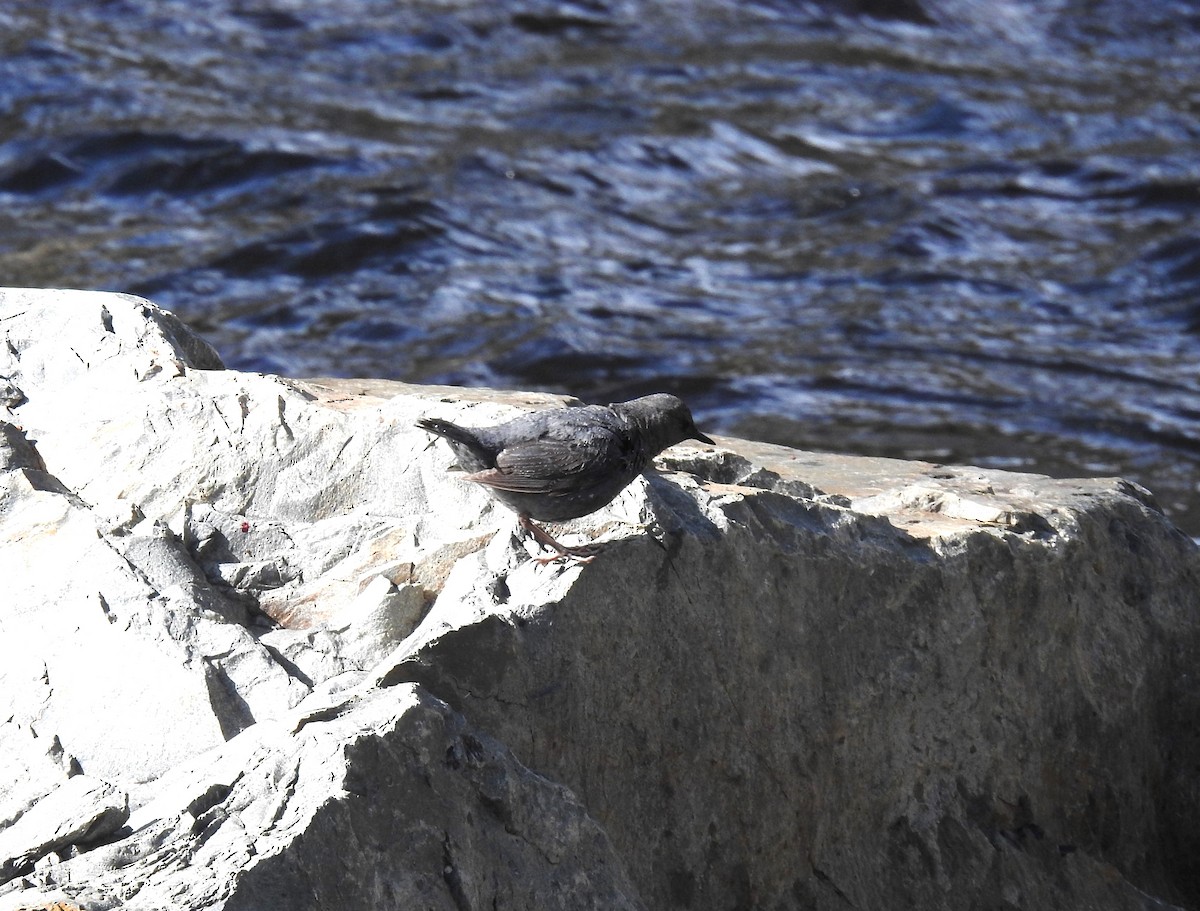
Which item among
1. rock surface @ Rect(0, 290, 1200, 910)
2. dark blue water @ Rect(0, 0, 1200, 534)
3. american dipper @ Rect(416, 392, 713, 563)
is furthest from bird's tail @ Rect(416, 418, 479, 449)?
dark blue water @ Rect(0, 0, 1200, 534)

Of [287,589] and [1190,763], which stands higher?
[287,589]

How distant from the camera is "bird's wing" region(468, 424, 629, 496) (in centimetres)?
375

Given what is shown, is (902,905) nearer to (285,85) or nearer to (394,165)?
(394,165)

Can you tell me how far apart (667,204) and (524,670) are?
854 centimetres

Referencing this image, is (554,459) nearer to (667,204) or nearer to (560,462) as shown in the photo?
(560,462)

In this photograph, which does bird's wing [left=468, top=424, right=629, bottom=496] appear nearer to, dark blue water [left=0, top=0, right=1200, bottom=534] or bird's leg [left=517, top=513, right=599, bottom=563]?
bird's leg [left=517, top=513, right=599, bottom=563]

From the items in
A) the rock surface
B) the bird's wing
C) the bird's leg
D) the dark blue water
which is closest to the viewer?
the rock surface

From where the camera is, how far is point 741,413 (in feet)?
29.7

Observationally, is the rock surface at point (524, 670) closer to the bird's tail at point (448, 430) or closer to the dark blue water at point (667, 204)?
the bird's tail at point (448, 430)

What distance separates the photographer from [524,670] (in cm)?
338

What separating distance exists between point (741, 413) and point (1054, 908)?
500cm

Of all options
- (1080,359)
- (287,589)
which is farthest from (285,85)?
(287,589)

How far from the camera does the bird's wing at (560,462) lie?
147 inches

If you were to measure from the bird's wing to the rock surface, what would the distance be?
134mm
